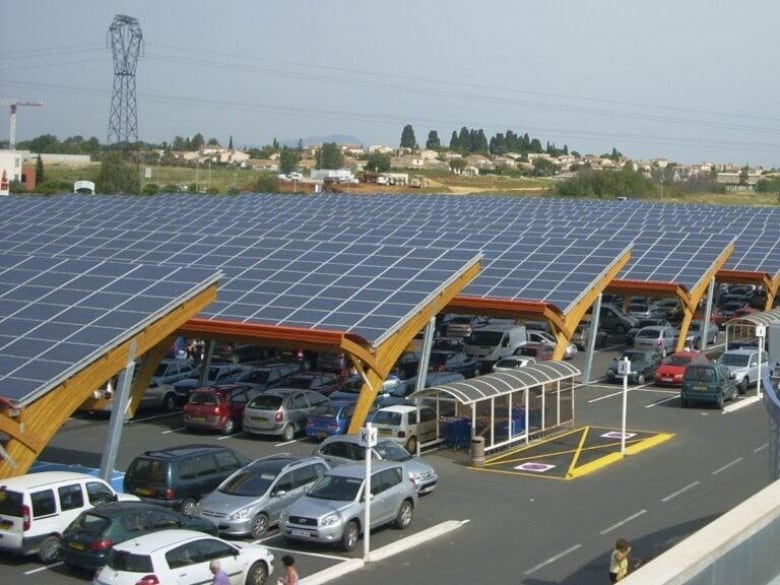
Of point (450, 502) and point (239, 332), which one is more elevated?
point (239, 332)

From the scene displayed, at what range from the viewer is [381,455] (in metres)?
22.7

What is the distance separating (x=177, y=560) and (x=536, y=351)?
25920 mm

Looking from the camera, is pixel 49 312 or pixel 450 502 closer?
pixel 450 502

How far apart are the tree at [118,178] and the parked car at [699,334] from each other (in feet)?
203

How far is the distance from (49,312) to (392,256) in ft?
36.6

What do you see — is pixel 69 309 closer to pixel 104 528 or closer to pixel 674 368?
pixel 104 528

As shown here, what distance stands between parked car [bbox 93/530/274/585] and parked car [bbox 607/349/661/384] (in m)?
23.5

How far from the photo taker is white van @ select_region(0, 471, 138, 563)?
17.2 m

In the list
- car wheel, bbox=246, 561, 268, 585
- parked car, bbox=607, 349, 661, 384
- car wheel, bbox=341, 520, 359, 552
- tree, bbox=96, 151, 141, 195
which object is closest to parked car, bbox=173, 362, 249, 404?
parked car, bbox=607, 349, 661, 384

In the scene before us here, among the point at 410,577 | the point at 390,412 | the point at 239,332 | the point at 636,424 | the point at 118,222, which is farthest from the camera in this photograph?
the point at 118,222

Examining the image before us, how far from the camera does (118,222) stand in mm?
52312

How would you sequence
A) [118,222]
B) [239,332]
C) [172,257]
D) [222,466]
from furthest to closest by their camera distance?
1. [118,222]
2. [172,257]
3. [239,332]
4. [222,466]

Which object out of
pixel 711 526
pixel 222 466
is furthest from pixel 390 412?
pixel 711 526

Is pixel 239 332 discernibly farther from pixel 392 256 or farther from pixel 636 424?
pixel 636 424
